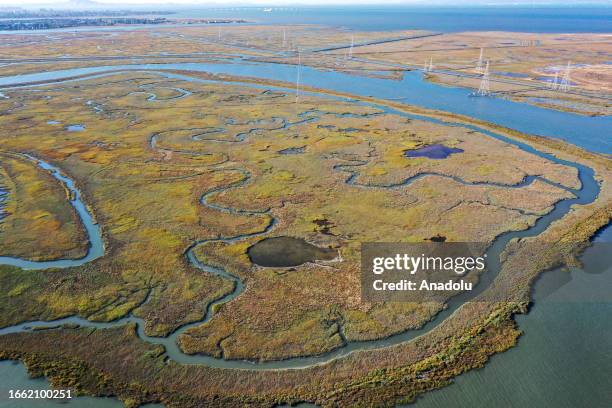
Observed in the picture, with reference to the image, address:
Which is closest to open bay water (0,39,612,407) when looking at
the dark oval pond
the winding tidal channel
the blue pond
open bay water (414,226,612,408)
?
open bay water (414,226,612,408)

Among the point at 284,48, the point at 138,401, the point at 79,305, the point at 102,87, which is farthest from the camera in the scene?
the point at 284,48

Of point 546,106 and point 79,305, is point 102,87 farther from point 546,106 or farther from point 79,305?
point 546,106

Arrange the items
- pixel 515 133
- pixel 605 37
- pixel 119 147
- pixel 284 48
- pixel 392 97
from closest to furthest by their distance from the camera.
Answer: pixel 119 147
pixel 515 133
pixel 392 97
pixel 284 48
pixel 605 37

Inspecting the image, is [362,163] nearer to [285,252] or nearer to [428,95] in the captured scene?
[285,252]

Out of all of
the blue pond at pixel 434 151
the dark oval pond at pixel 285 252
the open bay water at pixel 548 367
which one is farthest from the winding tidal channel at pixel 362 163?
the blue pond at pixel 434 151

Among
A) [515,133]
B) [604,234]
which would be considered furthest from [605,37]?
[604,234]

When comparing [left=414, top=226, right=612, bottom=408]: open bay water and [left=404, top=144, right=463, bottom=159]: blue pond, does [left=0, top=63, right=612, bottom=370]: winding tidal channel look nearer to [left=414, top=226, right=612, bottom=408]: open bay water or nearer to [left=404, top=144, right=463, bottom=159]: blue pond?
[left=414, top=226, right=612, bottom=408]: open bay water
